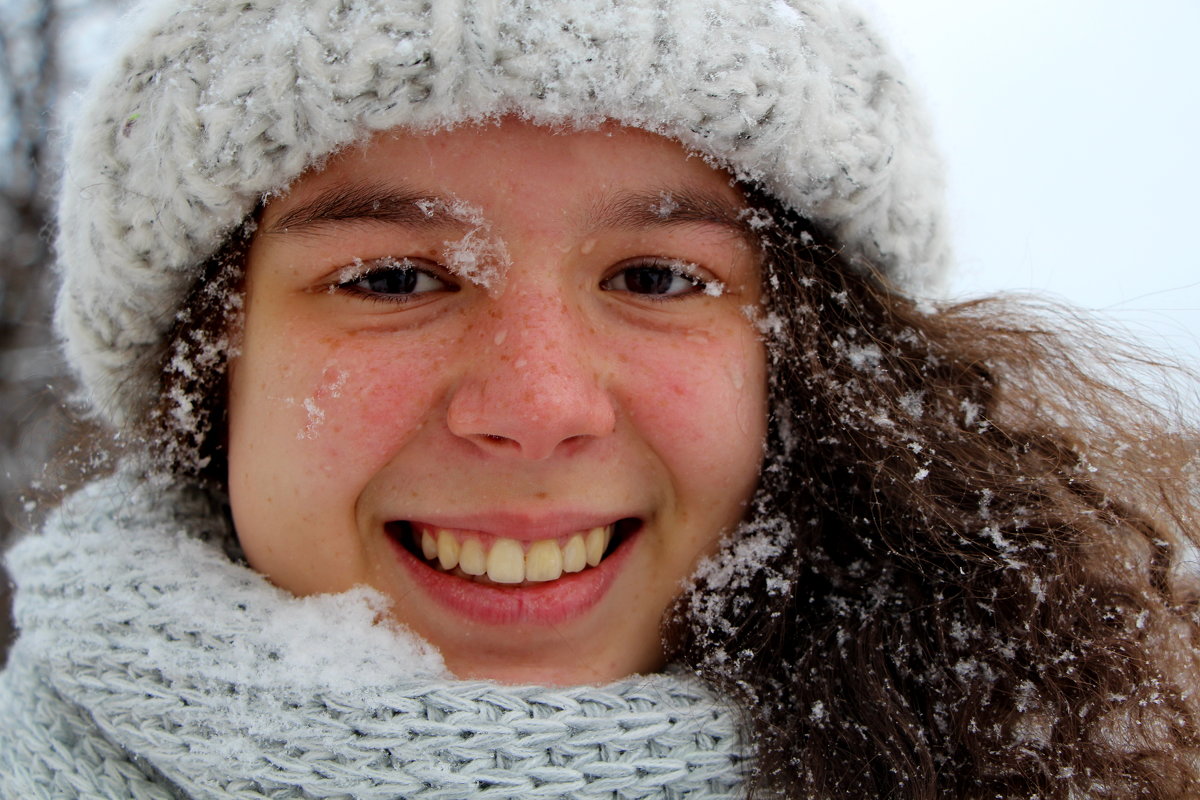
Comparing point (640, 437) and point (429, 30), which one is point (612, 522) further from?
point (429, 30)

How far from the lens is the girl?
1.09 m

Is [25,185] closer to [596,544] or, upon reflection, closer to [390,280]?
[390,280]

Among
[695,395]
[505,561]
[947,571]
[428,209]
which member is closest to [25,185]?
[428,209]

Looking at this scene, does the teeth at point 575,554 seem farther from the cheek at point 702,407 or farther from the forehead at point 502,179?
the forehead at point 502,179

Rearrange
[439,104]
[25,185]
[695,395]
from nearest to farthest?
[439,104] → [695,395] → [25,185]

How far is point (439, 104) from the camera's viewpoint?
1.07m

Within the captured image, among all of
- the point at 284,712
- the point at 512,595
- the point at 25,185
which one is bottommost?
the point at 284,712

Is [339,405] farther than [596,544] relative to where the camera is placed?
No

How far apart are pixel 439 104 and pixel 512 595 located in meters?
0.67

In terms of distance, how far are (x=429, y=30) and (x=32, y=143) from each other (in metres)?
4.56

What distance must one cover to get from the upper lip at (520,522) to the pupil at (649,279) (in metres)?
0.33

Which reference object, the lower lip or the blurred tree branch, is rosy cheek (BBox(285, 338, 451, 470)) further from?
the blurred tree branch

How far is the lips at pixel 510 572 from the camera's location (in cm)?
121

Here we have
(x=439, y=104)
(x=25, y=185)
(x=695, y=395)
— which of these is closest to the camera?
(x=439, y=104)
